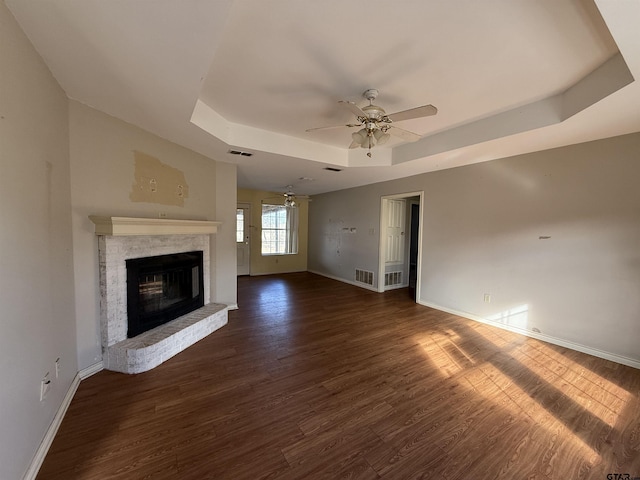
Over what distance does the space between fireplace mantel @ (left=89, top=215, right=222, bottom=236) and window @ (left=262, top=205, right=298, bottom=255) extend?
3.95m

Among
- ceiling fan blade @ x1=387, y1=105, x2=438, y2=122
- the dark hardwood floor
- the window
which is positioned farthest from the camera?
the window

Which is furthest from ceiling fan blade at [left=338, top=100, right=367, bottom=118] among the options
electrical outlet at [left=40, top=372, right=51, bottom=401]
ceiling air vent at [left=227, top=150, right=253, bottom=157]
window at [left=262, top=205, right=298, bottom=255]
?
window at [left=262, top=205, right=298, bottom=255]

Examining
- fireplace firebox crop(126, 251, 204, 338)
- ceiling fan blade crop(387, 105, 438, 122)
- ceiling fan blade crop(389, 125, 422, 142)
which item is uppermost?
ceiling fan blade crop(389, 125, 422, 142)

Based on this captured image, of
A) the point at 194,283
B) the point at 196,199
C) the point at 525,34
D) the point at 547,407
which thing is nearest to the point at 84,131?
the point at 196,199

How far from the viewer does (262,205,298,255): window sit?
7.20 m

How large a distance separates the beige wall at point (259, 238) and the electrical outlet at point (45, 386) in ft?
17.8

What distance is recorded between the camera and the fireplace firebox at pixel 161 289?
A: 8.34 ft

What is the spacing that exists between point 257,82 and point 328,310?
3324 mm

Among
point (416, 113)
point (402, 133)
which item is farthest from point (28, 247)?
point (402, 133)

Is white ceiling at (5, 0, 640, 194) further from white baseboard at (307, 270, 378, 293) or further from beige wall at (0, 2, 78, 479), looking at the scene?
white baseboard at (307, 270, 378, 293)

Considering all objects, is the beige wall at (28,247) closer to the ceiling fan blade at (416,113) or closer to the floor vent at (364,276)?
the ceiling fan blade at (416,113)

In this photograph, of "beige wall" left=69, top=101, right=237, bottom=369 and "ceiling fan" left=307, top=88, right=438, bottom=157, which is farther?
"beige wall" left=69, top=101, right=237, bottom=369

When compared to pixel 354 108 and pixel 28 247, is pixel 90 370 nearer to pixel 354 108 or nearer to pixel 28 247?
pixel 28 247

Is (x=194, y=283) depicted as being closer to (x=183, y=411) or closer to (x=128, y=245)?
(x=128, y=245)
